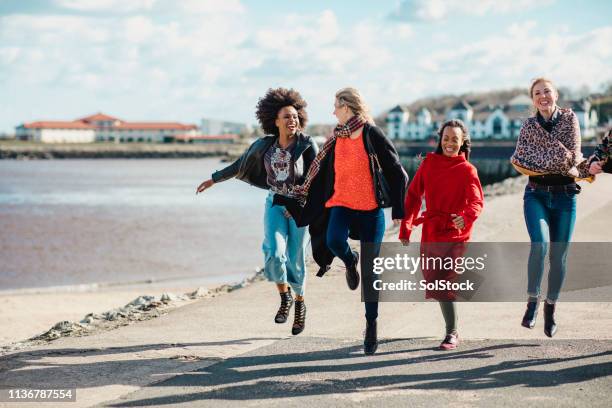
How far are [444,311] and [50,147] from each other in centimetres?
→ 17878

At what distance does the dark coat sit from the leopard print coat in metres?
1.09

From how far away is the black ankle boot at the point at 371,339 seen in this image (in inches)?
248

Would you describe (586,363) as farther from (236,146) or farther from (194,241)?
(236,146)

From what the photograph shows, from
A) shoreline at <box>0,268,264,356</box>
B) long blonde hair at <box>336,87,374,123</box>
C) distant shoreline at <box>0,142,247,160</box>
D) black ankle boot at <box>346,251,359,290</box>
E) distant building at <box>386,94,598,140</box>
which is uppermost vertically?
distant building at <box>386,94,598,140</box>

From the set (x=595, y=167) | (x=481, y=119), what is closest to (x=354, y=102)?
(x=595, y=167)

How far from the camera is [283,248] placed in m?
7.14

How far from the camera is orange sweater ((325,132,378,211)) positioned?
6434 mm

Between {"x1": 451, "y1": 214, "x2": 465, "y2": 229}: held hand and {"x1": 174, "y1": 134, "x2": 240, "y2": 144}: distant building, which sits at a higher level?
{"x1": 451, "y1": 214, "x2": 465, "y2": 229}: held hand

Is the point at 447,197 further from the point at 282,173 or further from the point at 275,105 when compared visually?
the point at 275,105

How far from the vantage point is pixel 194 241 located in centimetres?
2831

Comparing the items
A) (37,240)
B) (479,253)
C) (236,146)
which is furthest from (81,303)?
(236,146)

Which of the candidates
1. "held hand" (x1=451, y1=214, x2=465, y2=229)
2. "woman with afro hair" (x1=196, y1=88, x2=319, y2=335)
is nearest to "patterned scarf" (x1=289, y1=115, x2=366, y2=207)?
"woman with afro hair" (x1=196, y1=88, x2=319, y2=335)

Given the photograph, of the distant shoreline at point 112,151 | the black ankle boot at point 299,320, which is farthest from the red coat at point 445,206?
the distant shoreline at point 112,151

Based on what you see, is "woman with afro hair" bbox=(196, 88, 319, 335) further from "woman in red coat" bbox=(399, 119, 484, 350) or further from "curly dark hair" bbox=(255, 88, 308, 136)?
"woman in red coat" bbox=(399, 119, 484, 350)
